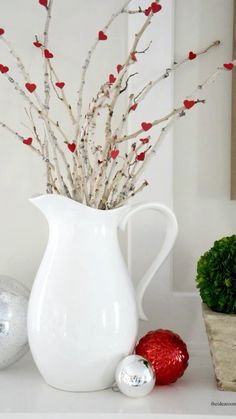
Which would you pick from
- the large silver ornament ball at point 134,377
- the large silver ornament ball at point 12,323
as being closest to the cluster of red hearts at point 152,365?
the large silver ornament ball at point 134,377

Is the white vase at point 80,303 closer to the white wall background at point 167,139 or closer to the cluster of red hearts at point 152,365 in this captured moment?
the cluster of red hearts at point 152,365

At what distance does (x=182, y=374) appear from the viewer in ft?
2.91

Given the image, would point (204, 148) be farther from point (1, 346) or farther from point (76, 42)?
point (1, 346)

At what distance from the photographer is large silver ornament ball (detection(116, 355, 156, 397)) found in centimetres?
81

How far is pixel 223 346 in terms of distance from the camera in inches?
33.1

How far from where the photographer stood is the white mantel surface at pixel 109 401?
2.51 feet

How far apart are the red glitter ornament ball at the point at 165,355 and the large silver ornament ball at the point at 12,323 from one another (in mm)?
181

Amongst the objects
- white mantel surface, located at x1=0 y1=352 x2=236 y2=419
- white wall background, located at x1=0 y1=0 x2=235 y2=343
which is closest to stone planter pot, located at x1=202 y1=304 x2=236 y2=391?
white mantel surface, located at x1=0 y1=352 x2=236 y2=419

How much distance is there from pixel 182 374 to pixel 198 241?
0.90ft

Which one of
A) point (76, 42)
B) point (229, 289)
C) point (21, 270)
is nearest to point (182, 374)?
point (229, 289)

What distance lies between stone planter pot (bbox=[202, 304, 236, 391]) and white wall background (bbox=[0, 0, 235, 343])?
0.22 meters

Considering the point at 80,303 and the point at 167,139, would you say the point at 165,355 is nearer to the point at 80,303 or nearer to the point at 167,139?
the point at 80,303

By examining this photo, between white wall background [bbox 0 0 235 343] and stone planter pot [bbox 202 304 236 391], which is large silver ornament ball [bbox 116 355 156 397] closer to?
stone planter pot [bbox 202 304 236 391]

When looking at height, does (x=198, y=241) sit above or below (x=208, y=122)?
below
